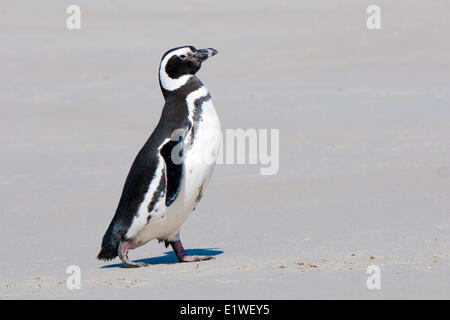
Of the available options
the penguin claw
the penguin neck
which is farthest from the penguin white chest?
the penguin claw

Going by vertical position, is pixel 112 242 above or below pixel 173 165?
below

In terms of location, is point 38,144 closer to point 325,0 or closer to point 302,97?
point 302,97

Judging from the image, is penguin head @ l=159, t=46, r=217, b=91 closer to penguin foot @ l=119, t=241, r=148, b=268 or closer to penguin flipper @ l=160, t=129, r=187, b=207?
penguin flipper @ l=160, t=129, r=187, b=207

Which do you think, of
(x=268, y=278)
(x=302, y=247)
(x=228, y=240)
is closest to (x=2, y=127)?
(x=228, y=240)

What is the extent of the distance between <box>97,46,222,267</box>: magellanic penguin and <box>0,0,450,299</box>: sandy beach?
235 mm

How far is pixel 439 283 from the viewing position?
4.71 metres

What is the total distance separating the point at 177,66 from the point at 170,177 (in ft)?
2.65

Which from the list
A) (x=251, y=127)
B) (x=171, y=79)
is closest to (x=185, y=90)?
(x=171, y=79)

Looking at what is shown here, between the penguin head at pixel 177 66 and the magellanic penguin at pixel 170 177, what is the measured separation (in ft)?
0.37

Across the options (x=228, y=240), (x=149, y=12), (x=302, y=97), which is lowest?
(x=228, y=240)

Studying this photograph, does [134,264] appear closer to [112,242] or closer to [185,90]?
[112,242]

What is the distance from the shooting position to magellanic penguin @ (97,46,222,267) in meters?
5.91

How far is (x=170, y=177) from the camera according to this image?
19.2ft
